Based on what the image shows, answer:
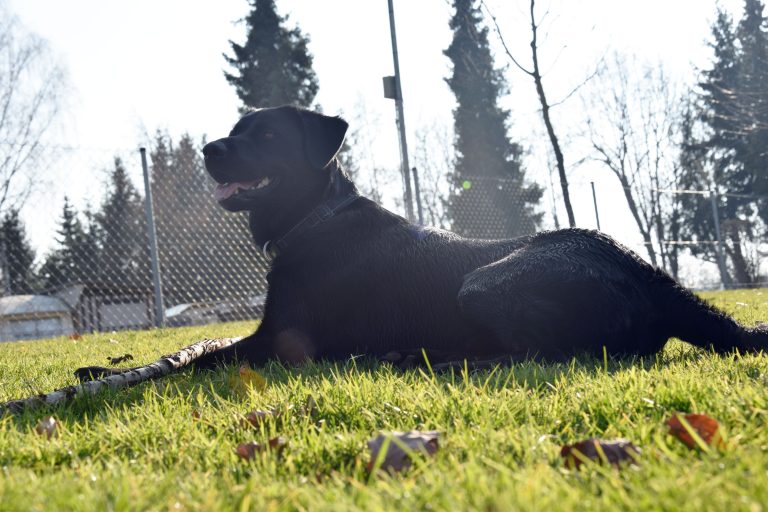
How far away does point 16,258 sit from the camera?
9.99 meters

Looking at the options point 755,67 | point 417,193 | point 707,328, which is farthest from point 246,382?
point 755,67

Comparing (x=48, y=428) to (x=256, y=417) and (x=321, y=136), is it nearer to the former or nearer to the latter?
(x=256, y=417)

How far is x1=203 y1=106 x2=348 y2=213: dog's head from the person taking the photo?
12.3 ft

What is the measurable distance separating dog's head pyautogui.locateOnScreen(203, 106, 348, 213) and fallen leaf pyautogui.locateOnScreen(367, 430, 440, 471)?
253 centimetres

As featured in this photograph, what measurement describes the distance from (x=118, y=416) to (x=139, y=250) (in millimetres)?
10103

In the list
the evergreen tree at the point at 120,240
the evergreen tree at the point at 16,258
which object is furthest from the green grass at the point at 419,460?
the evergreen tree at the point at 16,258

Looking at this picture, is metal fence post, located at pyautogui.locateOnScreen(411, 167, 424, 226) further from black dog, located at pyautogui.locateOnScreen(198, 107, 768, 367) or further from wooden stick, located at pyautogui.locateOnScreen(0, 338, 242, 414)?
wooden stick, located at pyautogui.locateOnScreen(0, 338, 242, 414)

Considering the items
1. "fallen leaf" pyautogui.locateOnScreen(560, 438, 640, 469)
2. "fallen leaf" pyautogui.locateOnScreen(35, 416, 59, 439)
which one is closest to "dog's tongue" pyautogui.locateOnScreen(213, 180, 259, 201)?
"fallen leaf" pyautogui.locateOnScreen(35, 416, 59, 439)

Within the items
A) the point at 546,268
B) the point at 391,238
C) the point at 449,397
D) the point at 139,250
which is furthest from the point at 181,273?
the point at 449,397

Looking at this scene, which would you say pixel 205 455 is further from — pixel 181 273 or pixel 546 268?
pixel 181 273

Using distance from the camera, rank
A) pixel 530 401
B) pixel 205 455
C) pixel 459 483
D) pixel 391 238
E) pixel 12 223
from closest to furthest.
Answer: pixel 459 483 → pixel 205 455 → pixel 530 401 → pixel 391 238 → pixel 12 223

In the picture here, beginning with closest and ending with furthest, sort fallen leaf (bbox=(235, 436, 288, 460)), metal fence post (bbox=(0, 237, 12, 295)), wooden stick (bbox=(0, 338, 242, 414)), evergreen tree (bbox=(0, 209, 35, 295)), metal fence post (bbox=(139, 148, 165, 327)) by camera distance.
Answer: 1. fallen leaf (bbox=(235, 436, 288, 460))
2. wooden stick (bbox=(0, 338, 242, 414))
3. metal fence post (bbox=(139, 148, 165, 327))
4. evergreen tree (bbox=(0, 209, 35, 295))
5. metal fence post (bbox=(0, 237, 12, 295))

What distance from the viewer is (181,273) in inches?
432

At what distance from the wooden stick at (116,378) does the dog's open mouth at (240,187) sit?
2.90ft
